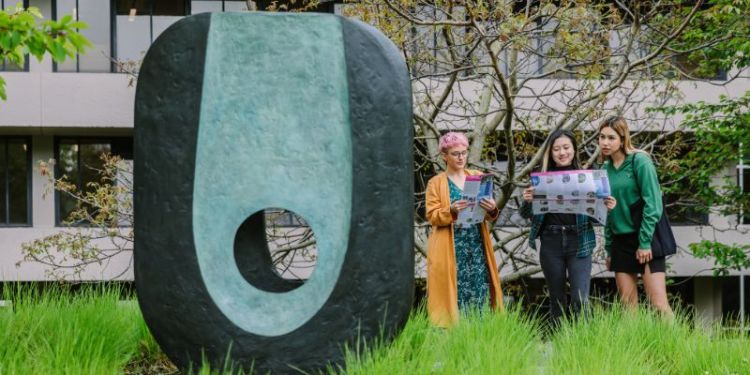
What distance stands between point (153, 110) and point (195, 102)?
219mm

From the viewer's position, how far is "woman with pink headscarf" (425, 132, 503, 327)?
16.7ft

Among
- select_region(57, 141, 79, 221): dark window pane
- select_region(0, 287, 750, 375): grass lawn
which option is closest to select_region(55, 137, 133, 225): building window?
select_region(57, 141, 79, 221): dark window pane

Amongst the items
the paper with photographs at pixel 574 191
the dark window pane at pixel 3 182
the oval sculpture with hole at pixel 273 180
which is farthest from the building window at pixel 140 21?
the paper with photographs at pixel 574 191

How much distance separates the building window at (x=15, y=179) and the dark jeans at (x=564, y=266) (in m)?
13.4

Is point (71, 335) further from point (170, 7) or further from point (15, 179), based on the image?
point (15, 179)

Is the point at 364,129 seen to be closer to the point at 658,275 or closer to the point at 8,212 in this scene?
the point at 658,275

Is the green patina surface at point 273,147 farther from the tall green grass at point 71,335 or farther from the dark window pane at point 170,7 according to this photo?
the dark window pane at point 170,7

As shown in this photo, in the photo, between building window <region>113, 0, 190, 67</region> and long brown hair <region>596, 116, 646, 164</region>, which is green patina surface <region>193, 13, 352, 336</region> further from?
building window <region>113, 0, 190, 67</region>

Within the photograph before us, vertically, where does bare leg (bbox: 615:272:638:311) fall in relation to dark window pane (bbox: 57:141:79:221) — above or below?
below

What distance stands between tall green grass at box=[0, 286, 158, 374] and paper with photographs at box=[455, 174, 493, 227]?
6.31ft

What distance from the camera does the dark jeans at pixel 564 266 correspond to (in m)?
5.08

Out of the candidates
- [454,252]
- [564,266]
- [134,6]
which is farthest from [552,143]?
[134,6]

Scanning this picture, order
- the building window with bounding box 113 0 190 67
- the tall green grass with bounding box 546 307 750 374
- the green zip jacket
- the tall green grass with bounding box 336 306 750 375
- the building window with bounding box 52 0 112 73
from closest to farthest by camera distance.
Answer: the tall green grass with bounding box 336 306 750 375, the tall green grass with bounding box 546 307 750 374, the green zip jacket, the building window with bounding box 113 0 190 67, the building window with bounding box 52 0 112 73

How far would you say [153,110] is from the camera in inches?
173
